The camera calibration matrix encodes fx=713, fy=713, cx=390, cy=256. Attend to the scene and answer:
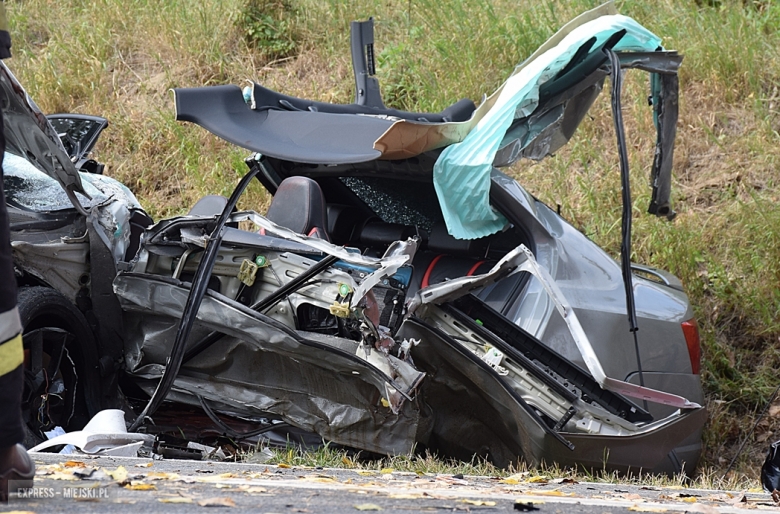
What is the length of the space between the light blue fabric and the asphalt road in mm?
1252

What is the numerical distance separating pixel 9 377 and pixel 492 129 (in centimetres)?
238

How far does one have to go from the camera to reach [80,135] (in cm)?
443

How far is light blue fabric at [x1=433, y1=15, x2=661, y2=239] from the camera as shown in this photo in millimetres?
3277

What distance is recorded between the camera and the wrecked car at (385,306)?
3139mm

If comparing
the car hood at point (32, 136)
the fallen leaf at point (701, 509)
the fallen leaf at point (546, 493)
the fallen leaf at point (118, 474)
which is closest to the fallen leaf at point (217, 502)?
the fallen leaf at point (118, 474)

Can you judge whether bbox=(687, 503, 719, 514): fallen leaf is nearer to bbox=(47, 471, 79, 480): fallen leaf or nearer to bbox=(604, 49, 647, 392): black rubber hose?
bbox=(604, 49, 647, 392): black rubber hose

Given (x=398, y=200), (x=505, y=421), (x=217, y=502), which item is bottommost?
(x=505, y=421)

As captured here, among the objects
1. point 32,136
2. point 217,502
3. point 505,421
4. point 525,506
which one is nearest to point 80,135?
point 32,136

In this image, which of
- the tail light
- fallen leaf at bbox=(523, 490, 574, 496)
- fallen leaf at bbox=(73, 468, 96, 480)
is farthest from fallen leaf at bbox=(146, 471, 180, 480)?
the tail light

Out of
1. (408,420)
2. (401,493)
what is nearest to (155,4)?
(408,420)

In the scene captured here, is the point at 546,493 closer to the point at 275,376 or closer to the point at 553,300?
the point at 553,300

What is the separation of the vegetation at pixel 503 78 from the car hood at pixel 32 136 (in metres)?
3.95

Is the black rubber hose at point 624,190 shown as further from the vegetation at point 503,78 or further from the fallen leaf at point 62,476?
the fallen leaf at point 62,476

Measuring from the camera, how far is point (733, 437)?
4.96 meters
